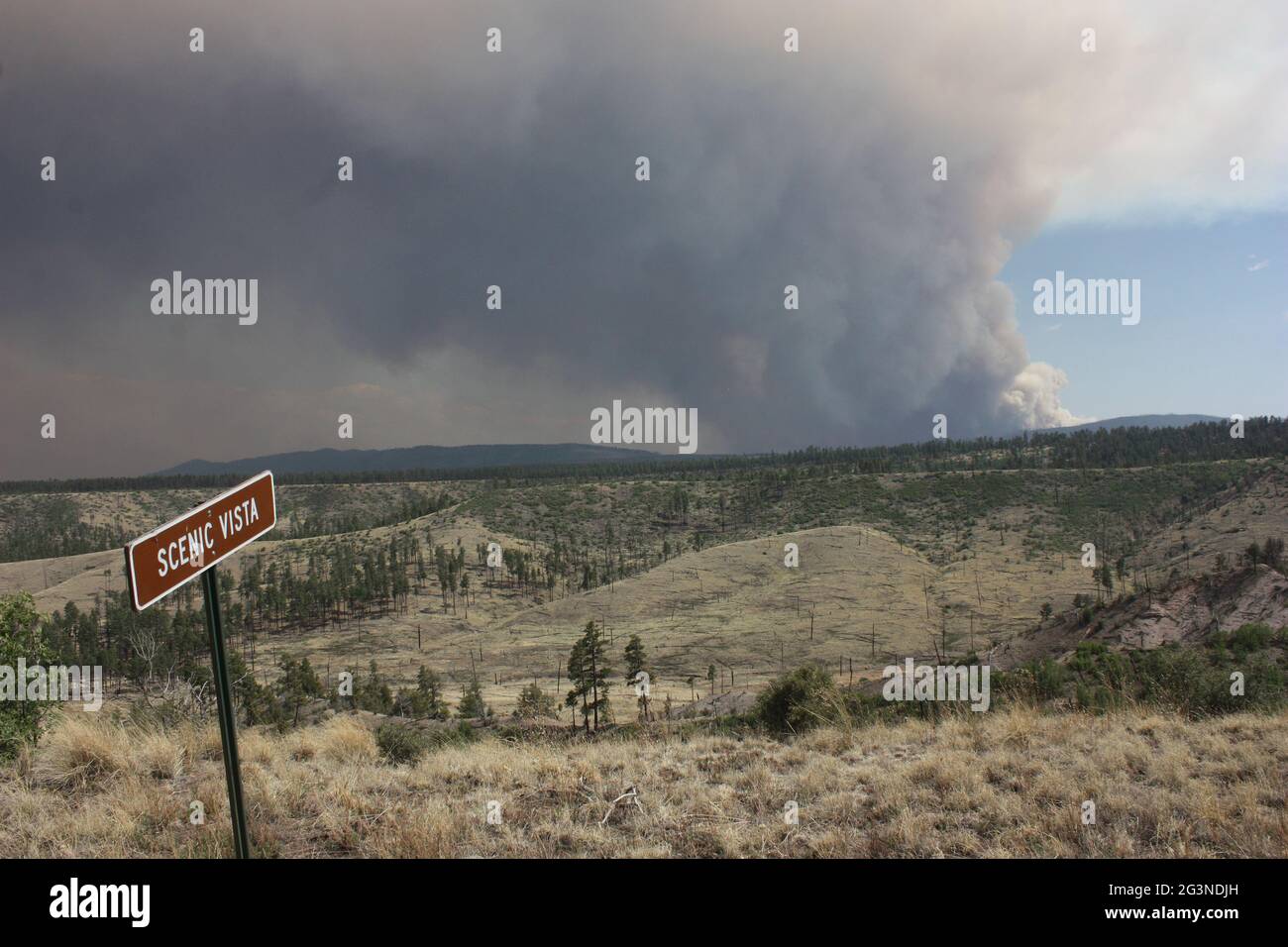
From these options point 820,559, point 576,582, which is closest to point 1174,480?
point 820,559

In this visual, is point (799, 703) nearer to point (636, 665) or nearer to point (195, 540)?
point (195, 540)

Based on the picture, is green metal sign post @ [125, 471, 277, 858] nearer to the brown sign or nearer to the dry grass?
the brown sign

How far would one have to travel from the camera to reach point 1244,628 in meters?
20.3

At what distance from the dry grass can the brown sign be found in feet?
9.68

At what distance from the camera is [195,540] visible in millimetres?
3686

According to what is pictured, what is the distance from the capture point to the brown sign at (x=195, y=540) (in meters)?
3.33

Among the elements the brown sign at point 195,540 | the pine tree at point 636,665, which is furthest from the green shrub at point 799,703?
the pine tree at point 636,665

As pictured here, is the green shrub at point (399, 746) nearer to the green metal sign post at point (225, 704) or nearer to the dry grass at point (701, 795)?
the dry grass at point (701, 795)

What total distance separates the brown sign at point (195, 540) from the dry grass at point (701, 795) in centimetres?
295

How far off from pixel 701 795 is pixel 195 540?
504cm

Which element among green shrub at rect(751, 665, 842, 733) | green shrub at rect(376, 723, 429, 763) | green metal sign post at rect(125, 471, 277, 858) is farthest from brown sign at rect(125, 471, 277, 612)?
green shrub at rect(751, 665, 842, 733)

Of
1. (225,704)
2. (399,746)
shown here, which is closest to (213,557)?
(225,704)
